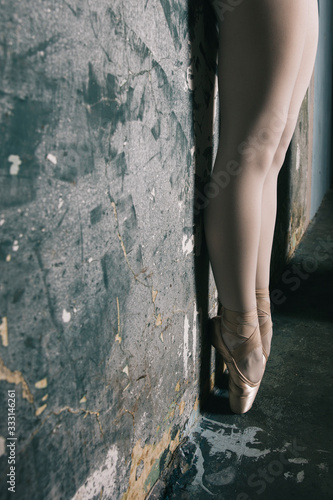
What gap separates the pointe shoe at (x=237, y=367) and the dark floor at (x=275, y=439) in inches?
1.5

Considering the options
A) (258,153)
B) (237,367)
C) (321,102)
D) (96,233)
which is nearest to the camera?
(96,233)

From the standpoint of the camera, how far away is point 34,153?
1.61 ft

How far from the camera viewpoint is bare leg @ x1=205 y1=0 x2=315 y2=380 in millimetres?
854

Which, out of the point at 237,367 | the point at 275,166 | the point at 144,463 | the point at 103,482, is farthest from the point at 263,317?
the point at 103,482

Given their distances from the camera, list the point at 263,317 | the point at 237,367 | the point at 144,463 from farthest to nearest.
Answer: the point at 263,317 < the point at 237,367 < the point at 144,463

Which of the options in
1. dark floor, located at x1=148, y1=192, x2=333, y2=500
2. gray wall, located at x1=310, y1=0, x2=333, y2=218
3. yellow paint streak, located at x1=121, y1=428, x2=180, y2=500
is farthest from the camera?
gray wall, located at x1=310, y1=0, x2=333, y2=218

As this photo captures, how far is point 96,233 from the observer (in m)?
0.61

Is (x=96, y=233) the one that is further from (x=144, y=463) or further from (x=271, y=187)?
(x=271, y=187)

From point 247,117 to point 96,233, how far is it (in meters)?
0.48

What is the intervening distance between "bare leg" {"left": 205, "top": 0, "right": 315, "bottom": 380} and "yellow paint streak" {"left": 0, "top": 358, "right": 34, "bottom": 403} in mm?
565

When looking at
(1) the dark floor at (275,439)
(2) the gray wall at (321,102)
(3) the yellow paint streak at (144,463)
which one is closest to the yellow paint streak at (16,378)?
(3) the yellow paint streak at (144,463)

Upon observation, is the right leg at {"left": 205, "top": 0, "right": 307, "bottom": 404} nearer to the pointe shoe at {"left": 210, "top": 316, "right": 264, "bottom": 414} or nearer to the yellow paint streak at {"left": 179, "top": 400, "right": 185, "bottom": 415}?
the pointe shoe at {"left": 210, "top": 316, "right": 264, "bottom": 414}

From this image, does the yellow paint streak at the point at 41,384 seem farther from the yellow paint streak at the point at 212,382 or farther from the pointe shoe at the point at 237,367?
the yellow paint streak at the point at 212,382

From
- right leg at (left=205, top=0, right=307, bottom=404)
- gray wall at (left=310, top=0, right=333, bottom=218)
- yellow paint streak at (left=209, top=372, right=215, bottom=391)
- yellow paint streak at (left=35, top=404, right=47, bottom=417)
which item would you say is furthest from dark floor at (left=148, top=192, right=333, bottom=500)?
gray wall at (left=310, top=0, right=333, bottom=218)
